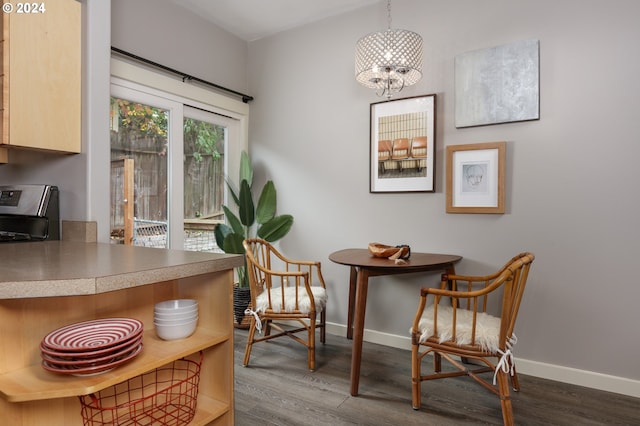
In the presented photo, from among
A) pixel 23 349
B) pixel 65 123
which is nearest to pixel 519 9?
pixel 65 123

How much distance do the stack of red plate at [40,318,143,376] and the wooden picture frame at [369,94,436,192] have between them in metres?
2.19

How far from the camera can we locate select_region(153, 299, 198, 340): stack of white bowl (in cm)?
123

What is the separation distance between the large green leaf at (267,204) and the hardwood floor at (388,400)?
1252mm

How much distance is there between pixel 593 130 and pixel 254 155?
2738 millimetres

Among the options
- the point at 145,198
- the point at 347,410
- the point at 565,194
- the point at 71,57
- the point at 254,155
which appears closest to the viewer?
the point at 347,410

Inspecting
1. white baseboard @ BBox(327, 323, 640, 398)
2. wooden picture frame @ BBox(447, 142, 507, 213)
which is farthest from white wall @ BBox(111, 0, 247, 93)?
white baseboard @ BBox(327, 323, 640, 398)

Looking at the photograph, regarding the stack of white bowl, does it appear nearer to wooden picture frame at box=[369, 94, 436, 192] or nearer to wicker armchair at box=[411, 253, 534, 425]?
wicker armchair at box=[411, 253, 534, 425]

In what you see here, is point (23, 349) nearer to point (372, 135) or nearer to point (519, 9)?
point (372, 135)

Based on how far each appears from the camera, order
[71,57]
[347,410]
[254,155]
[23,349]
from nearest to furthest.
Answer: [23,349] → [347,410] → [71,57] → [254,155]

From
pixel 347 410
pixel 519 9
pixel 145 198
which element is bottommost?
pixel 347 410

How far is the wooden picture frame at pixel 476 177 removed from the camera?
8.17 feet

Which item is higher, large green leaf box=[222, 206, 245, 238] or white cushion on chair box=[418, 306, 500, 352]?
large green leaf box=[222, 206, 245, 238]

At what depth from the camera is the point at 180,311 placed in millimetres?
1251

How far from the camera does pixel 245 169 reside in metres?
3.48
